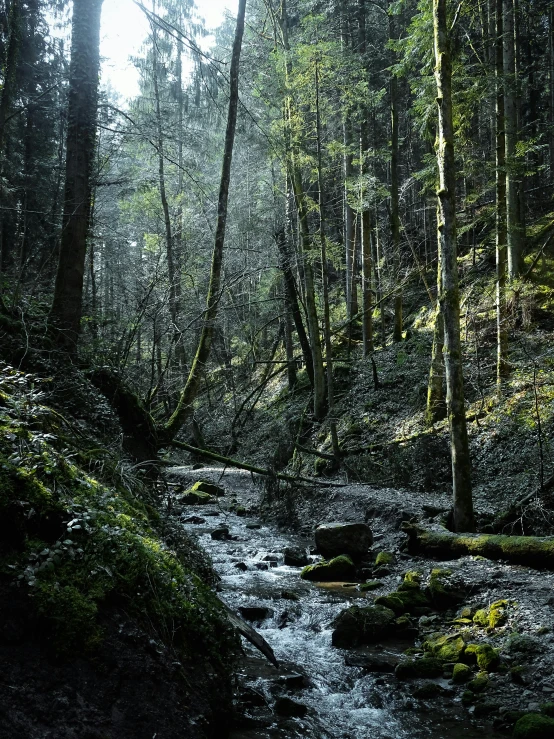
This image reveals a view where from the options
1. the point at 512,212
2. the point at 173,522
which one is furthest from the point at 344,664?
the point at 512,212

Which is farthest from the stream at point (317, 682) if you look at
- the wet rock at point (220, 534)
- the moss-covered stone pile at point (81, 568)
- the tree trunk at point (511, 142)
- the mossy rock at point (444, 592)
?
the tree trunk at point (511, 142)

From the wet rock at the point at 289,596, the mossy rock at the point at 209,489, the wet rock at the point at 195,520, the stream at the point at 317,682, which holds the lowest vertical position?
the stream at the point at 317,682

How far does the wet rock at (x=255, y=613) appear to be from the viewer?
24.7 feet

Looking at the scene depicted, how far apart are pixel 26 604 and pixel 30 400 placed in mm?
1784

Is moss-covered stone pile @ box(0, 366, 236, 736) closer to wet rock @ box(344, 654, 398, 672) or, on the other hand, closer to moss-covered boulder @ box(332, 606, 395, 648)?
wet rock @ box(344, 654, 398, 672)

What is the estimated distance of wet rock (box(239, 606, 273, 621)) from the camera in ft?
24.7

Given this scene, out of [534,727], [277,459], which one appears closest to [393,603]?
[534,727]

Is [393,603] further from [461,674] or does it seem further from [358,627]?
[461,674]

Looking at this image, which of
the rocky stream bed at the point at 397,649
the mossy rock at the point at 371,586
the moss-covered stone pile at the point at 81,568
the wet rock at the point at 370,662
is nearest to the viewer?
the moss-covered stone pile at the point at 81,568

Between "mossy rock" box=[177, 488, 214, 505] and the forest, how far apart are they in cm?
11

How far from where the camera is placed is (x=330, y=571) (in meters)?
9.28

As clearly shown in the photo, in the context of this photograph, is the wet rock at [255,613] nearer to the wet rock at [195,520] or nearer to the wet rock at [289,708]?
the wet rock at [289,708]

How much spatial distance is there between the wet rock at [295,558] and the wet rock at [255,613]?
2.52 meters

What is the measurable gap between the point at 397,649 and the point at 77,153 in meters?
7.40
